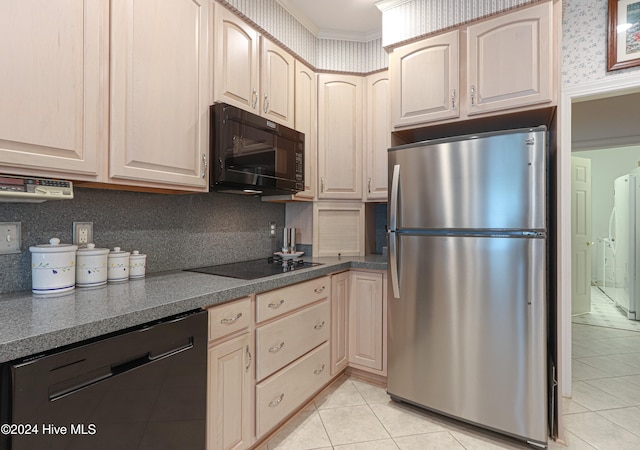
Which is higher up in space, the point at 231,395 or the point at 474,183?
the point at 474,183

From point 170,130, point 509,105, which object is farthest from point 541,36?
point 170,130

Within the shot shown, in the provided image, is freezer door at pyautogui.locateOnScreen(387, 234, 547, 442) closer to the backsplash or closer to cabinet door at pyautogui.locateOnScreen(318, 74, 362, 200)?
cabinet door at pyautogui.locateOnScreen(318, 74, 362, 200)

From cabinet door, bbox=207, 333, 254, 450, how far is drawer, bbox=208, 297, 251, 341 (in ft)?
0.17

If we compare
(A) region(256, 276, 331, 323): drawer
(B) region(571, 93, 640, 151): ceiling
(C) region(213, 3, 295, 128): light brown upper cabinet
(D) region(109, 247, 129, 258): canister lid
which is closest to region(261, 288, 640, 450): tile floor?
(A) region(256, 276, 331, 323): drawer

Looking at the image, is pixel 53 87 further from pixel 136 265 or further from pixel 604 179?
pixel 604 179

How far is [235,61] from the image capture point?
1.80 m

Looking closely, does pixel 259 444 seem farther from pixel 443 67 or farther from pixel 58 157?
pixel 443 67

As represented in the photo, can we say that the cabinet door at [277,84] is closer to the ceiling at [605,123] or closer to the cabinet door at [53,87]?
the cabinet door at [53,87]

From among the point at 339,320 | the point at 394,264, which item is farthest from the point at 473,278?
the point at 339,320

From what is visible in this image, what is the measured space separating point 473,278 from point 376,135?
1361 mm

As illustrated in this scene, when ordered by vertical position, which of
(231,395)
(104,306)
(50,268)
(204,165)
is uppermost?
(204,165)

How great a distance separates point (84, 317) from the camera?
3.14 ft

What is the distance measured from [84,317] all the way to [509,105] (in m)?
2.13

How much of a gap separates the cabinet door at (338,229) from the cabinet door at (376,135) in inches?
7.5
